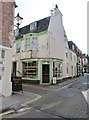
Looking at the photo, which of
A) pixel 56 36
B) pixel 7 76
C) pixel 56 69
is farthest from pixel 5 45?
pixel 56 36

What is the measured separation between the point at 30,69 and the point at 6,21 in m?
9.62

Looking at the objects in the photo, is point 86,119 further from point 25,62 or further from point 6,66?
point 25,62

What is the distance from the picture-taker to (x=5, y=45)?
38.0ft

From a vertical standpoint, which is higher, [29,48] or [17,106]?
[29,48]

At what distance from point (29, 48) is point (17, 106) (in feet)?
41.1

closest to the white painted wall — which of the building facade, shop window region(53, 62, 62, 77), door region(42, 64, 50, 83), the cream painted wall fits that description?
shop window region(53, 62, 62, 77)

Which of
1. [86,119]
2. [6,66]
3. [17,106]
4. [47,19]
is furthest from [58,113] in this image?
[47,19]

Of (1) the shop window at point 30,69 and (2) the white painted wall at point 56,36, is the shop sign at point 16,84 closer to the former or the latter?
(1) the shop window at point 30,69

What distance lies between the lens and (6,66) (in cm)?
1175

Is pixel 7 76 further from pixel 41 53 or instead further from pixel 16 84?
pixel 41 53

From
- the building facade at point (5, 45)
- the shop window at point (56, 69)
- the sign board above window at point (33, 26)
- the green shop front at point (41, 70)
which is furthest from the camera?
the sign board above window at point (33, 26)

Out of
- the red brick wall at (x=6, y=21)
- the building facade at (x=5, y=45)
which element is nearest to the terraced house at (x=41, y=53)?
the red brick wall at (x=6, y=21)

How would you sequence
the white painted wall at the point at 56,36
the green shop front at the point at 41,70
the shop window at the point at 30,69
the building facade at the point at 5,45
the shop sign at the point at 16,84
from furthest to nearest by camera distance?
the white painted wall at the point at 56,36 < the shop window at the point at 30,69 < the green shop front at the point at 41,70 < the shop sign at the point at 16,84 < the building facade at the point at 5,45

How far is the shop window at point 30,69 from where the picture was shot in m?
20.2
